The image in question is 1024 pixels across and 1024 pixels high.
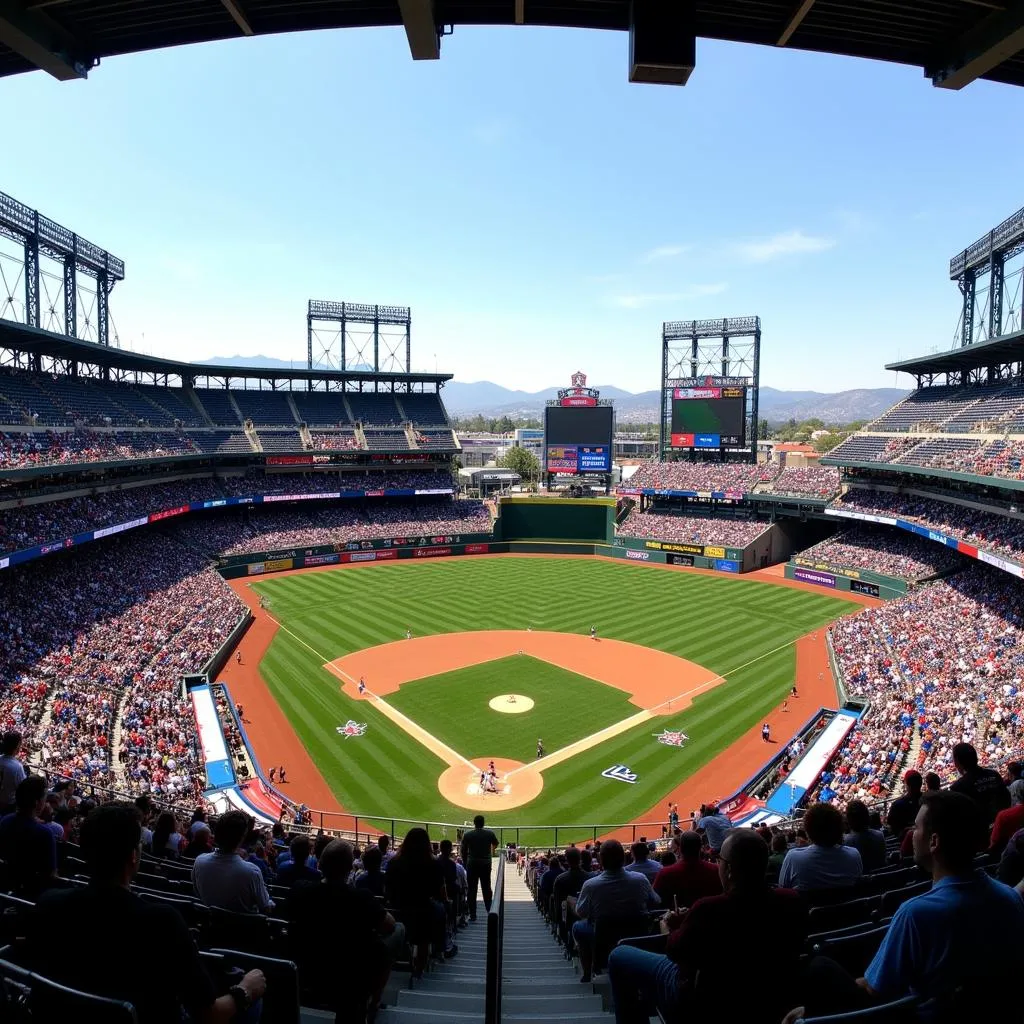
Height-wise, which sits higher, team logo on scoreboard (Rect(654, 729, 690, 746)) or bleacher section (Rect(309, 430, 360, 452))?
bleacher section (Rect(309, 430, 360, 452))

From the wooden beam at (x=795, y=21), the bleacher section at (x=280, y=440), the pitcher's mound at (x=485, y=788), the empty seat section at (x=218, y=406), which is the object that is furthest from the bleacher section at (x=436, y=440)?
the wooden beam at (x=795, y=21)

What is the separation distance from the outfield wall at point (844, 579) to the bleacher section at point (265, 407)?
4736 cm

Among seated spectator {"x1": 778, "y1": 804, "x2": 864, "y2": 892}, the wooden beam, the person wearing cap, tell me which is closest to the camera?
the wooden beam

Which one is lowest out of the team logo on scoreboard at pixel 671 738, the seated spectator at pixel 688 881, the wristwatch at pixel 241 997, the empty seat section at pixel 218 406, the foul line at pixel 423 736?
the foul line at pixel 423 736

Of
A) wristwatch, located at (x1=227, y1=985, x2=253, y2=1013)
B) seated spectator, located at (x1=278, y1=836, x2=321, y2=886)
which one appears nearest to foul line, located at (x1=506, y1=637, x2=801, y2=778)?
seated spectator, located at (x1=278, y1=836, x2=321, y2=886)

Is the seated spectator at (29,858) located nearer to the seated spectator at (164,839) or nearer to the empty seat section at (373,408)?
the seated spectator at (164,839)

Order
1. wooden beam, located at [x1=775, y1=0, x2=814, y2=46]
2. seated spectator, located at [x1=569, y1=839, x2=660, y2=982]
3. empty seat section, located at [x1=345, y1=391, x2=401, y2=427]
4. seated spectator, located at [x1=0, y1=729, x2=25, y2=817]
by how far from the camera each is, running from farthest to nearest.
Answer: empty seat section, located at [x1=345, y1=391, x2=401, y2=427]
seated spectator, located at [x1=0, y1=729, x2=25, y2=817]
seated spectator, located at [x1=569, y1=839, x2=660, y2=982]
wooden beam, located at [x1=775, y1=0, x2=814, y2=46]

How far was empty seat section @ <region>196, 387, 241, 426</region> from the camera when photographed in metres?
61.5

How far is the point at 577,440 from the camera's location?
212 feet

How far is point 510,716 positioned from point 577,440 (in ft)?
135

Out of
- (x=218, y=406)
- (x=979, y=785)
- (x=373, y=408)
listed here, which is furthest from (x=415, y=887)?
(x=373, y=408)

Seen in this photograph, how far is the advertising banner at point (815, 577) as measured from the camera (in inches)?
1884

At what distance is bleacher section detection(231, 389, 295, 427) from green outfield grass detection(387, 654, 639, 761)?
138 feet

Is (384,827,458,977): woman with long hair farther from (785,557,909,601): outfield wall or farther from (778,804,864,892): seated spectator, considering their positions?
(785,557,909,601): outfield wall
